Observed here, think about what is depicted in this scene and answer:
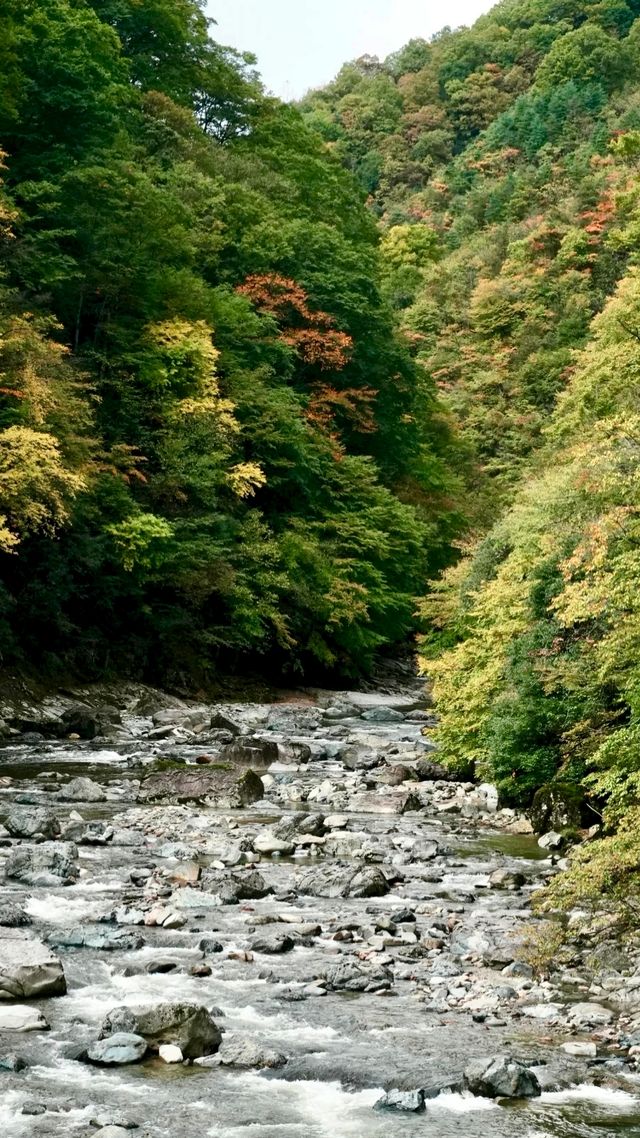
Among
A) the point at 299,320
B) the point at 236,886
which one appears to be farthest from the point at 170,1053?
the point at 299,320

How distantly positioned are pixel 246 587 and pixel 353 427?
12.2 meters

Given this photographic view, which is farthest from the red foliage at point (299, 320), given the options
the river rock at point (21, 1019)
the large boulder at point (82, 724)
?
the river rock at point (21, 1019)

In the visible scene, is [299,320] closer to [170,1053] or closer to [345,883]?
[345,883]

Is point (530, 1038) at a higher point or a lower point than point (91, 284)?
lower

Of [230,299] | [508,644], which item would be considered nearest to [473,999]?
[508,644]

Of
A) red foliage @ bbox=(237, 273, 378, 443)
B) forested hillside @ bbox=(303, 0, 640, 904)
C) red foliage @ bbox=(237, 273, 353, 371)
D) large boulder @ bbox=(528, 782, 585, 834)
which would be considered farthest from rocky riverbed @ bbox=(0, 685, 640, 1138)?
red foliage @ bbox=(237, 273, 353, 371)

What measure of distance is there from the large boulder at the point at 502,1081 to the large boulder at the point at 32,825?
830 centimetres

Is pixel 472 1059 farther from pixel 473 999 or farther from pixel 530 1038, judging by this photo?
pixel 473 999

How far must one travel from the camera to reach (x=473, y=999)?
899cm

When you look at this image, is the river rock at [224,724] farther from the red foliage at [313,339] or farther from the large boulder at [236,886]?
the red foliage at [313,339]

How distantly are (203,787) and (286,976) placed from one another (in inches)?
353

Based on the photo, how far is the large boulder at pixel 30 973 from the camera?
8.73m

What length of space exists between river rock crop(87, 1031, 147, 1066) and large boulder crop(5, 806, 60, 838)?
6.80 metres

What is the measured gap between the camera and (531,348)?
56.7 metres
